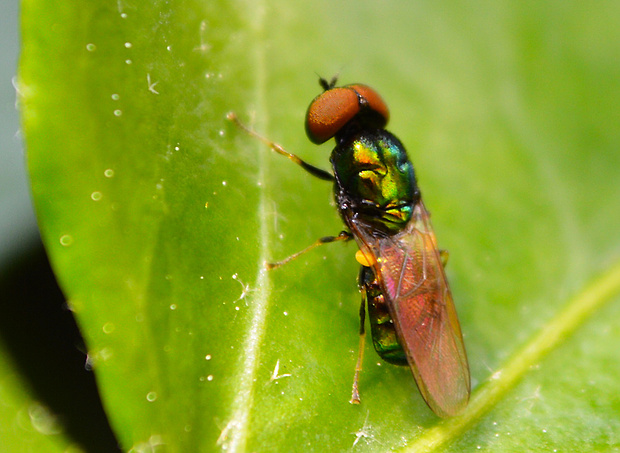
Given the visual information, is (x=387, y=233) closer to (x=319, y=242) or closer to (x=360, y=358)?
(x=319, y=242)

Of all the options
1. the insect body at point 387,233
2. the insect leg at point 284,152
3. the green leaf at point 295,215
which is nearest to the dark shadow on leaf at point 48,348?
the green leaf at point 295,215

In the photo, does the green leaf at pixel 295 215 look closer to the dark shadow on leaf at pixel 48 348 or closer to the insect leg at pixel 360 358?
the insect leg at pixel 360 358

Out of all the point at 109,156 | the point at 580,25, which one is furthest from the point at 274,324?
the point at 580,25

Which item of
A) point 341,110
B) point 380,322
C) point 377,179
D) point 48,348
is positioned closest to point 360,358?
point 380,322

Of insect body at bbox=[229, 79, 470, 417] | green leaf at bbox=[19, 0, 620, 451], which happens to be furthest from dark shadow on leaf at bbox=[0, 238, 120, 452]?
insect body at bbox=[229, 79, 470, 417]

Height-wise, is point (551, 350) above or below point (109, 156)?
below

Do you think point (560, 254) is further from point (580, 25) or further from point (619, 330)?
point (580, 25)

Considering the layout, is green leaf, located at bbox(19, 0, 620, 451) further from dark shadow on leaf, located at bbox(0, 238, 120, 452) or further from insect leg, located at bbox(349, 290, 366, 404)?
dark shadow on leaf, located at bbox(0, 238, 120, 452)
